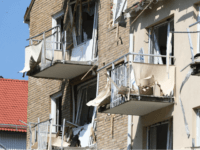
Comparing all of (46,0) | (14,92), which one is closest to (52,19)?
(46,0)

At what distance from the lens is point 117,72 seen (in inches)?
676

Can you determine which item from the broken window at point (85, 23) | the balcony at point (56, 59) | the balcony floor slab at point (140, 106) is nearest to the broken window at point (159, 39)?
the balcony floor slab at point (140, 106)

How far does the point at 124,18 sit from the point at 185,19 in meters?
3.22

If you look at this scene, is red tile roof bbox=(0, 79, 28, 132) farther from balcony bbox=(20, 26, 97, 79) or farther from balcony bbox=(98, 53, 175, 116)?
balcony bbox=(98, 53, 175, 116)

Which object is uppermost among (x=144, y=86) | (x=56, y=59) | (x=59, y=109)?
(x=56, y=59)

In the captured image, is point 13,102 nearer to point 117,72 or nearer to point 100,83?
point 100,83

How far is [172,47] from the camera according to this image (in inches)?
677

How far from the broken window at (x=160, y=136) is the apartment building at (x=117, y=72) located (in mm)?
29

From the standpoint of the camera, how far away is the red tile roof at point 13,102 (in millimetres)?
34625

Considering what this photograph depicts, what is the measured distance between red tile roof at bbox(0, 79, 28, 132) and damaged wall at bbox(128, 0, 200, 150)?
56.3 feet

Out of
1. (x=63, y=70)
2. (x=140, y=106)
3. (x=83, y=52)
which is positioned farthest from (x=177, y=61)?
(x=63, y=70)

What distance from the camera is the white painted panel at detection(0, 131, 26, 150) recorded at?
33.9 meters

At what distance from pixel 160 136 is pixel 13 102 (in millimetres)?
19980

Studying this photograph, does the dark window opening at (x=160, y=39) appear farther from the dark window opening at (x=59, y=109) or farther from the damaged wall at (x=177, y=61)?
the dark window opening at (x=59, y=109)
